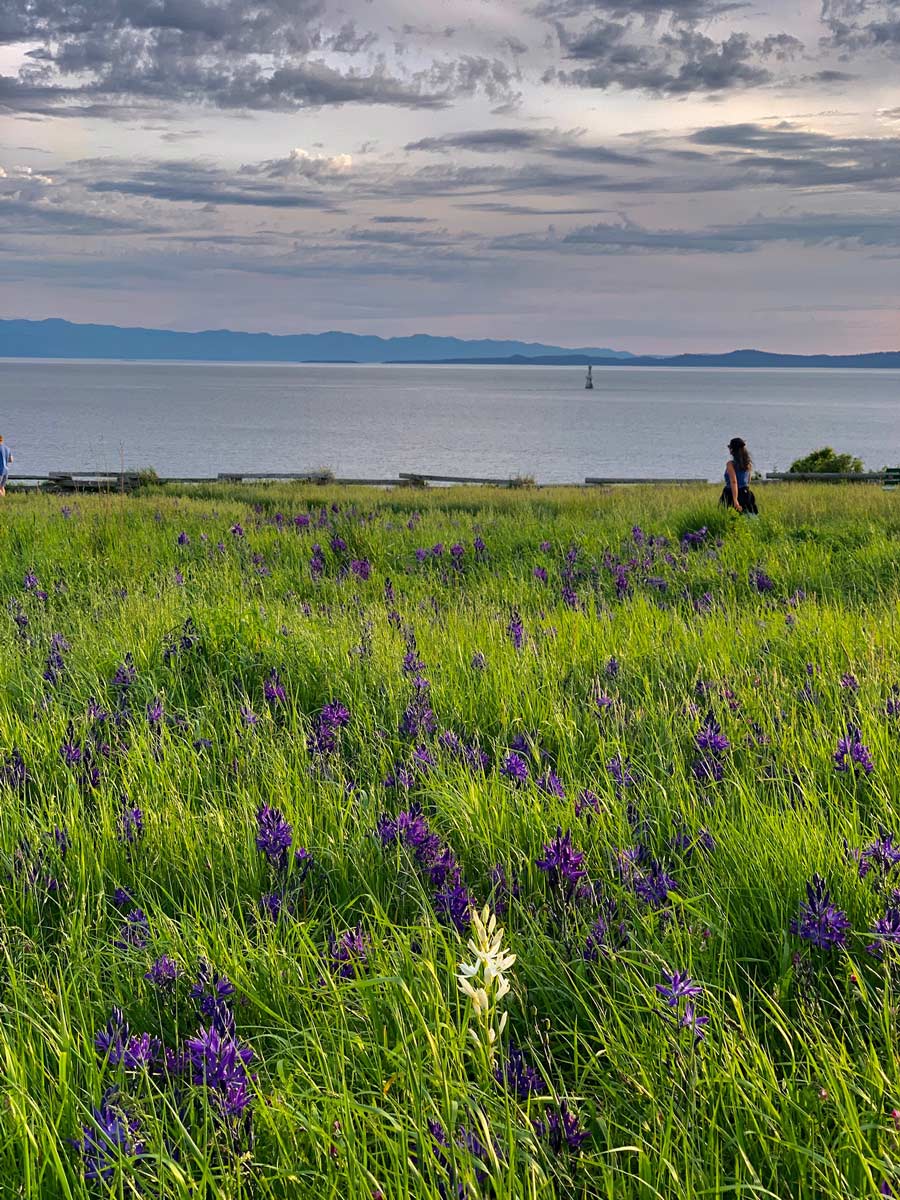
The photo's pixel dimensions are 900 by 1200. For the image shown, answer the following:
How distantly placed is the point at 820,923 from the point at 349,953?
1193mm

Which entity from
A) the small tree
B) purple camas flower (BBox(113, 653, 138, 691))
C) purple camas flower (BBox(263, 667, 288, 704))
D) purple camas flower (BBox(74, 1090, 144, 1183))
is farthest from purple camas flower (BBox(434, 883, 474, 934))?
the small tree

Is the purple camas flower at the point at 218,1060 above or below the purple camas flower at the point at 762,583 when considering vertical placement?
above

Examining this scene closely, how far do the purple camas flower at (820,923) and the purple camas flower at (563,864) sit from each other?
1.89ft

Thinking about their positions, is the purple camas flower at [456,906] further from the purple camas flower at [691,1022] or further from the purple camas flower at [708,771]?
the purple camas flower at [708,771]

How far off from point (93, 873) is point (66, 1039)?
1206 millimetres

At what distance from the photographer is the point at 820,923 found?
2.47 metres

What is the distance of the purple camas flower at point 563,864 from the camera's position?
271 centimetres

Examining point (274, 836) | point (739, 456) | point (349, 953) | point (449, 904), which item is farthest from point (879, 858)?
point (739, 456)

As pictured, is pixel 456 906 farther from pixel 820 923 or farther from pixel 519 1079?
pixel 820 923

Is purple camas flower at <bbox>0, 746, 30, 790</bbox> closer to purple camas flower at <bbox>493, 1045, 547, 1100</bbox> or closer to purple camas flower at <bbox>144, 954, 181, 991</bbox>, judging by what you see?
purple camas flower at <bbox>144, 954, 181, 991</bbox>

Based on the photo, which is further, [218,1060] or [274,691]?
[274,691]

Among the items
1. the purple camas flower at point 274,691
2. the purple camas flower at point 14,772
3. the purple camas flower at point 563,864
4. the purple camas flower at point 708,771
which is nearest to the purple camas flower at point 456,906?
the purple camas flower at point 563,864

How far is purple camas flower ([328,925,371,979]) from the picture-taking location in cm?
261

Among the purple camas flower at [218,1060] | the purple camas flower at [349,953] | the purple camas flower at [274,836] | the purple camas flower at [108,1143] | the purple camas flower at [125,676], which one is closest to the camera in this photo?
the purple camas flower at [108,1143]
